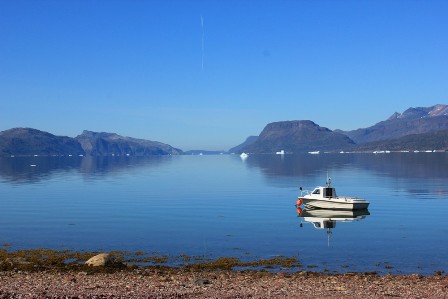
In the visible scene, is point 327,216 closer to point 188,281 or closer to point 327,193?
point 327,193

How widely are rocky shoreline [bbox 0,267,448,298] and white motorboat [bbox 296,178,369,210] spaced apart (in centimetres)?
3627

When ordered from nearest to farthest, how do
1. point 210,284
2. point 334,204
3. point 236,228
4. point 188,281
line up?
point 210,284, point 188,281, point 236,228, point 334,204

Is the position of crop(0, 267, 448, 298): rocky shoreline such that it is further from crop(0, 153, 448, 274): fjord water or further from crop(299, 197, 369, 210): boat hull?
crop(299, 197, 369, 210): boat hull

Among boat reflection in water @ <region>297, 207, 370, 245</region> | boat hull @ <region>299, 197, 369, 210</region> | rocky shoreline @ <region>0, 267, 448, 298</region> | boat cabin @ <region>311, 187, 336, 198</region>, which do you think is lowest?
boat reflection in water @ <region>297, 207, 370, 245</region>

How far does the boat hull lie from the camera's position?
68250 mm

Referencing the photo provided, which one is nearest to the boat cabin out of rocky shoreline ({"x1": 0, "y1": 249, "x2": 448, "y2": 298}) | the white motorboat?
the white motorboat

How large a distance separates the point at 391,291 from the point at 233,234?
25311mm

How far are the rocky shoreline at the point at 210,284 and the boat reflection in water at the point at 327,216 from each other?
1012 inches

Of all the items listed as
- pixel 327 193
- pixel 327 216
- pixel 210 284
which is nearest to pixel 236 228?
pixel 327 216

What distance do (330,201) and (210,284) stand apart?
147 feet

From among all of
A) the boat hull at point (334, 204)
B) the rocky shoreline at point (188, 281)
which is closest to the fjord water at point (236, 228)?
the boat hull at point (334, 204)

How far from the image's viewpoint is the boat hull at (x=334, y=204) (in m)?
68.2

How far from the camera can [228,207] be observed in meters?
73.8

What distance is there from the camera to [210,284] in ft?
94.3
